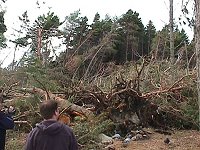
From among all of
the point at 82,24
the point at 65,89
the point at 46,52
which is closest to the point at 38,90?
the point at 65,89

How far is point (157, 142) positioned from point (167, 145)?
249 millimetres

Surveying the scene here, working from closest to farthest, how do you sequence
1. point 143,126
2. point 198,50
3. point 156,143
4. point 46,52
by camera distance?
point 198,50 → point 156,143 → point 143,126 → point 46,52

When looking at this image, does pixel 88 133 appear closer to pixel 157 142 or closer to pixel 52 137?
pixel 157 142

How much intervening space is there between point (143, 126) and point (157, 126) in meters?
0.35

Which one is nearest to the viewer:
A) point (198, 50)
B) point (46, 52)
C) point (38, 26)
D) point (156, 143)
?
point (198, 50)

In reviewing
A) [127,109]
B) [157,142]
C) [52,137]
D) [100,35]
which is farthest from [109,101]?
[100,35]

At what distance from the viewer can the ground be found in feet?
22.5

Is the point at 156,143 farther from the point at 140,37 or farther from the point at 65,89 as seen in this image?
the point at 140,37

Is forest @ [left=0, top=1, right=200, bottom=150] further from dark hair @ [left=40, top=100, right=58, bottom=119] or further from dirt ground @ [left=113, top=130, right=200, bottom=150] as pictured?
dark hair @ [left=40, top=100, right=58, bottom=119]

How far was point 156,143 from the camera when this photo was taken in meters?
7.24

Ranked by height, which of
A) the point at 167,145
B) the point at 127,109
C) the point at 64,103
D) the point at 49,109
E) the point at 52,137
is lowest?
the point at 167,145

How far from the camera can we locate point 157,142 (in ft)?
24.0

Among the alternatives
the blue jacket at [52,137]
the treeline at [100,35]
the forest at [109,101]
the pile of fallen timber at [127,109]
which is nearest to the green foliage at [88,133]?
the forest at [109,101]

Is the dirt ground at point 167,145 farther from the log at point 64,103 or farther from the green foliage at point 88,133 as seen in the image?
the log at point 64,103
